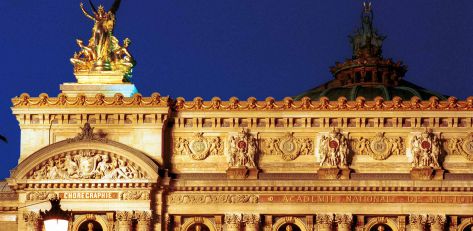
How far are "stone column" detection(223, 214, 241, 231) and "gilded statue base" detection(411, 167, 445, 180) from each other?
20.7 feet

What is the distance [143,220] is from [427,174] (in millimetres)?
10073

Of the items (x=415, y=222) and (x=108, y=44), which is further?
(x=108, y=44)

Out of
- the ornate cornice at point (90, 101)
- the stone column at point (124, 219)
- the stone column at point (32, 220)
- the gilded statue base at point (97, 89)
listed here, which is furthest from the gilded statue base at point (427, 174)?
the stone column at point (32, 220)

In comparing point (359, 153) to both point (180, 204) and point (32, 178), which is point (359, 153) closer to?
point (180, 204)

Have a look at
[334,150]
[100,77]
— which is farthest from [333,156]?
[100,77]

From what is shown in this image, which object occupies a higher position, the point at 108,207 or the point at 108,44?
the point at 108,44

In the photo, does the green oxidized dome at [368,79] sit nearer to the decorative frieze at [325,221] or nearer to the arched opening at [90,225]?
the decorative frieze at [325,221]

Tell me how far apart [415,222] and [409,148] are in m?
2.76

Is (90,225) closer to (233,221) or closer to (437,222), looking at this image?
(233,221)

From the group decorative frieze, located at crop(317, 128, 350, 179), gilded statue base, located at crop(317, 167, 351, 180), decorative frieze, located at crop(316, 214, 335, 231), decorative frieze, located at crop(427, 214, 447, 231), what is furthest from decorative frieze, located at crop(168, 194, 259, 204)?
decorative frieze, located at crop(427, 214, 447, 231)

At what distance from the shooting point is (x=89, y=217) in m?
46.3

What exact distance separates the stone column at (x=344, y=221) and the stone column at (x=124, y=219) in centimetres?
724

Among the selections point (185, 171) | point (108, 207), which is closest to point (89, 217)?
point (108, 207)

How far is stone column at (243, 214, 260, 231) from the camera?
46.1 meters
